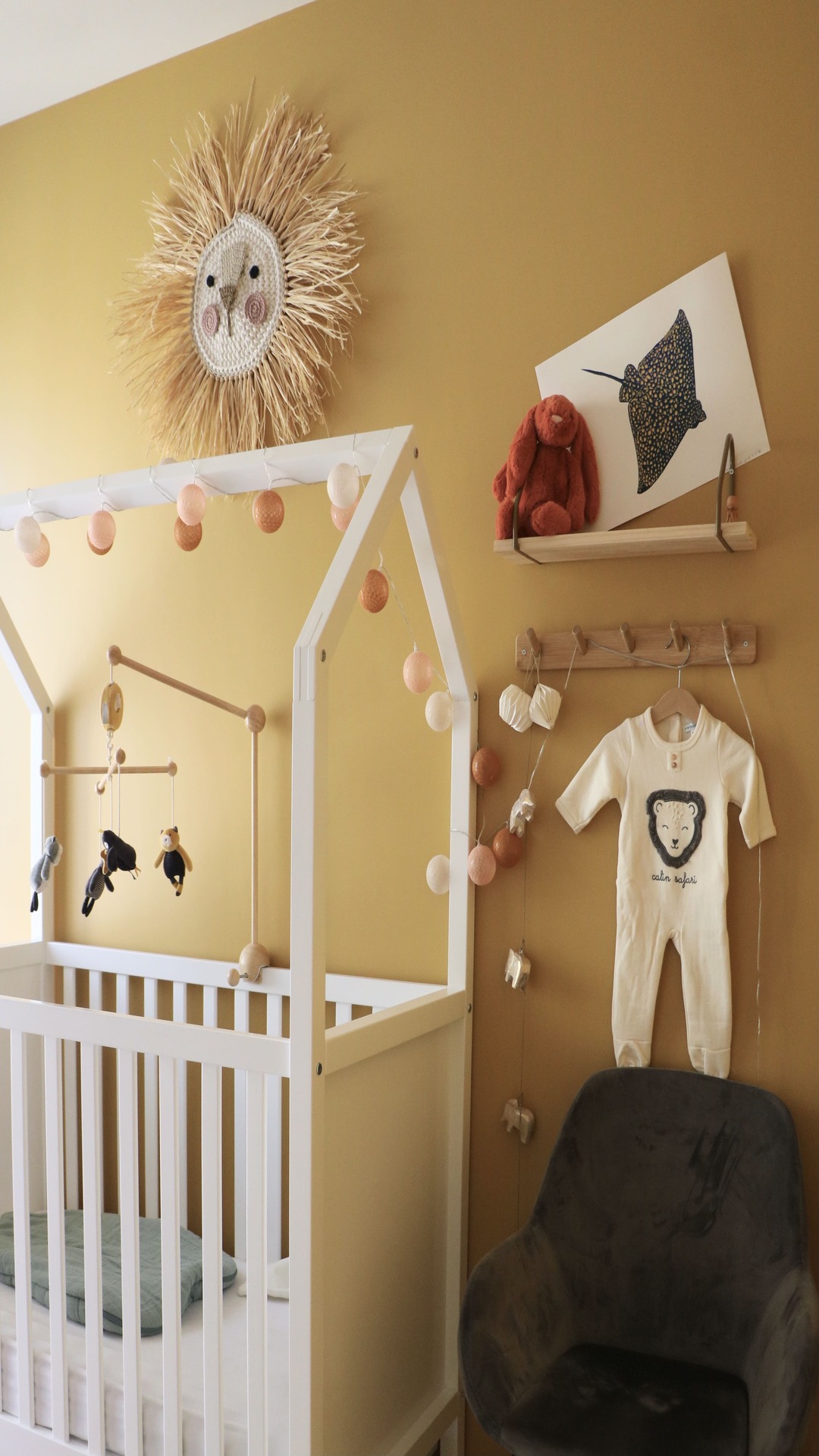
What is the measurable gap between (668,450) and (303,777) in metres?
0.91

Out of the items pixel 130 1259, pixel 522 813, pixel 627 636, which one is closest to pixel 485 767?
pixel 522 813

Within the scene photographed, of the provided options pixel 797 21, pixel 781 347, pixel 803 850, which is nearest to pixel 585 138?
pixel 797 21

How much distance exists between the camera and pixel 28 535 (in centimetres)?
212

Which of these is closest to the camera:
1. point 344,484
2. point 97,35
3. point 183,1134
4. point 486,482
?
point 344,484

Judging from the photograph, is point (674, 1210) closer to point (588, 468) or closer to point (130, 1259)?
point (130, 1259)

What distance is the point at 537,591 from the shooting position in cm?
208

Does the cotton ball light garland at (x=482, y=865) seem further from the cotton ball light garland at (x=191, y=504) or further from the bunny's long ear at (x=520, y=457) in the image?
the cotton ball light garland at (x=191, y=504)

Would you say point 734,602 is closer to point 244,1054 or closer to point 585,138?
point 585,138

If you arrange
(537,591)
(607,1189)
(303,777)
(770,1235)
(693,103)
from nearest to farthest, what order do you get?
(303,777)
(770,1235)
(607,1189)
(693,103)
(537,591)

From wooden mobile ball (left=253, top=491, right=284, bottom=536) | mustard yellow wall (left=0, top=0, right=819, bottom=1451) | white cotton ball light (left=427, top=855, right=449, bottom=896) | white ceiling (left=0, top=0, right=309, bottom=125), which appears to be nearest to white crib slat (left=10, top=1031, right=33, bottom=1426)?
mustard yellow wall (left=0, top=0, right=819, bottom=1451)

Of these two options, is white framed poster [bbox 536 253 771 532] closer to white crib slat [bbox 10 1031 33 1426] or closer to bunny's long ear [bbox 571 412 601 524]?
bunny's long ear [bbox 571 412 601 524]

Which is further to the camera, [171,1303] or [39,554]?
[39,554]

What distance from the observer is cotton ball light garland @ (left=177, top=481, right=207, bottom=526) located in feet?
6.38

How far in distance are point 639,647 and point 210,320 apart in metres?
1.19
